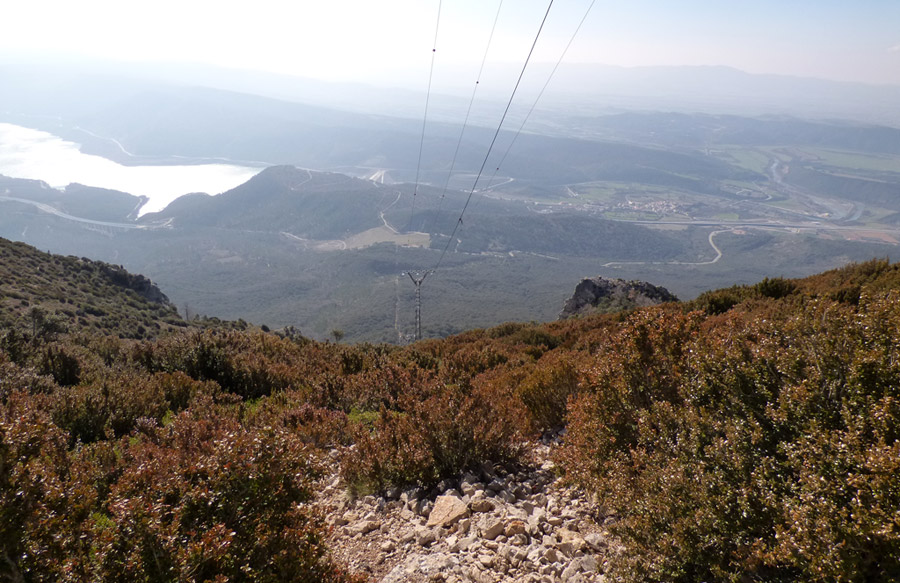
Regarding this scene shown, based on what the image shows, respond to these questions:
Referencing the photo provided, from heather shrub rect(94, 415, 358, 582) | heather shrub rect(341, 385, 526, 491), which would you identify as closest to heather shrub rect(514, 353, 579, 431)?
heather shrub rect(341, 385, 526, 491)

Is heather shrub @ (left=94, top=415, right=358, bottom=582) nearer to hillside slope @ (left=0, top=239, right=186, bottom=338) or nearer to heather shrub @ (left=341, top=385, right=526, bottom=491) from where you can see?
heather shrub @ (left=341, top=385, right=526, bottom=491)

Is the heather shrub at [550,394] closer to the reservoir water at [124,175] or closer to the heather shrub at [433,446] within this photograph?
the heather shrub at [433,446]

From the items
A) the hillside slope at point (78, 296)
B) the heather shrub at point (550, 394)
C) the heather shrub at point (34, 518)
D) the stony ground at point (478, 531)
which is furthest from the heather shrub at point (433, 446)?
the hillside slope at point (78, 296)

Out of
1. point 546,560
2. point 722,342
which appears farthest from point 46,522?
point 722,342

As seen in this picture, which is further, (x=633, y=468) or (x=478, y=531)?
(x=478, y=531)

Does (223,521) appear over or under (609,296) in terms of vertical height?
over

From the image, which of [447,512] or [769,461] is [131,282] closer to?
[447,512]

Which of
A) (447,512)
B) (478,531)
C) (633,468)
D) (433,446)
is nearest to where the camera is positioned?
(633,468)

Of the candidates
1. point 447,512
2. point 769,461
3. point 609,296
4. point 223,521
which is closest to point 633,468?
point 769,461
